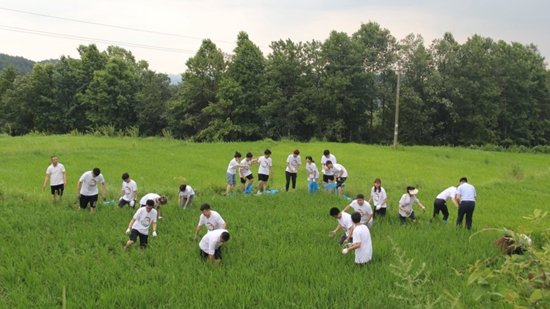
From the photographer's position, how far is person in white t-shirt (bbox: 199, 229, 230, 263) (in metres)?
6.38

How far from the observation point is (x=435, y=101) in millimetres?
35062

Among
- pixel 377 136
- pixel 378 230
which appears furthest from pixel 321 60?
pixel 378 230

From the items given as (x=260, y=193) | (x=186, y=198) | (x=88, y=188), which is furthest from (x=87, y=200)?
(x=260, y=193)

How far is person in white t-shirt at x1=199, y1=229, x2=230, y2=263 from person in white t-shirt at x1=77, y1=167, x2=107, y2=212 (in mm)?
4077

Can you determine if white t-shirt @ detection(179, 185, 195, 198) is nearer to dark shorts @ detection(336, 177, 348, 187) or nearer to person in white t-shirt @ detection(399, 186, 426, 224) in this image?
dark shorts @ detection(336, 177, 348, 187)

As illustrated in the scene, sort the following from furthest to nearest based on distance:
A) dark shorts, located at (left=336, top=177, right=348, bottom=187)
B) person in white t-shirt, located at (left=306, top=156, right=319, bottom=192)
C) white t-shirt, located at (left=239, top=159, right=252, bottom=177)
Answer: white t-shirt, located at (left=239, top=159, right=252, bottom=177), dark shorts, located at (left=336, top=177, right=348, bottom=187), person in white t-shirt, located at (left=306, top=156, right=319, bottom=192)

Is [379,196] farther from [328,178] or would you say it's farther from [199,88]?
[199,88]

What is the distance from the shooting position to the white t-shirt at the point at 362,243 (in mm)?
6309

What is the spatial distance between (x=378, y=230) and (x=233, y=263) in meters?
3.68

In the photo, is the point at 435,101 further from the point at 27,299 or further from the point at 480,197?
the point at 27,299

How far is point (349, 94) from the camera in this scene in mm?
34844

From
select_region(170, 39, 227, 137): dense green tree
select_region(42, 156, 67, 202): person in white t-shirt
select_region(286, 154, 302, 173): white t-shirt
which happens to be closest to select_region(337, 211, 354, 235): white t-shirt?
select_region(286, 154, 302, 173): white t-shirt

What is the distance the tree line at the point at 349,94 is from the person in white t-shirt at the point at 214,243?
27.0 meters

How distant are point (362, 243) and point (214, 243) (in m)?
2.58
